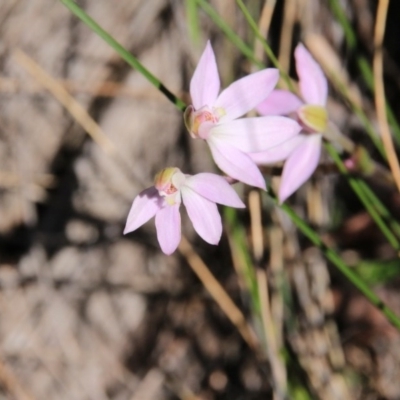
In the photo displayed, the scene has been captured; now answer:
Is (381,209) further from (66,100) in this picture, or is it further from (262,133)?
(66,100)

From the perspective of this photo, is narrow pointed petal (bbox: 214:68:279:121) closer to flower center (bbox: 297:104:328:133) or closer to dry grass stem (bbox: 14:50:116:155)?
flower center (bbox: 297:104:328:133)

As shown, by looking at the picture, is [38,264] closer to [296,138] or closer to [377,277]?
[377,277]

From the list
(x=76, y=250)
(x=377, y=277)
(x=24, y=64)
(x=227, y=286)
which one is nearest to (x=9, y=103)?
(x=24, y=64)

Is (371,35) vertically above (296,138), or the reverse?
(296,138)

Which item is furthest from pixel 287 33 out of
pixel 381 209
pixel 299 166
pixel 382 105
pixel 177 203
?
pixel 177 203

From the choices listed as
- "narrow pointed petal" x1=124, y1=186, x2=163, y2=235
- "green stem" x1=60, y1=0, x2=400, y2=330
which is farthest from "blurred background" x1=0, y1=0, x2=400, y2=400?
"narrow pointed petal" x1=124, y1=186, x2=163, y2=235

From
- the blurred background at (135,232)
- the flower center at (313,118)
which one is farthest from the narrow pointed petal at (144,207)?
the blurred background at (135,232)
